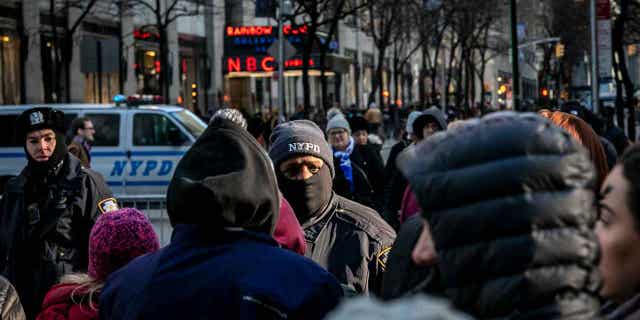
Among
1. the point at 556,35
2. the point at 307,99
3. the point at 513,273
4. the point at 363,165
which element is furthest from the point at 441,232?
the point at 556,35

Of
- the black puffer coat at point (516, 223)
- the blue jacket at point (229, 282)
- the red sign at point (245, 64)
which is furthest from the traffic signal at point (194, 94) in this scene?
the black puffer coat at point (516, 223)

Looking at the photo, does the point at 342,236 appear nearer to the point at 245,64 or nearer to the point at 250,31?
the point at 245,64

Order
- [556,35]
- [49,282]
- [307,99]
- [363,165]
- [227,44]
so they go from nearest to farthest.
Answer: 1. [49,282]
2. [363,165]
3. [307,99]
4. [227,44]
5. [556,35]

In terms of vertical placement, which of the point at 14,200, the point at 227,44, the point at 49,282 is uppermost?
the point at 227,44

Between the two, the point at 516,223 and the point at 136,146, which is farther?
the point at 136,146

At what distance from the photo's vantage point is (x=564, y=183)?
186cm

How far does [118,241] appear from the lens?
160 inches

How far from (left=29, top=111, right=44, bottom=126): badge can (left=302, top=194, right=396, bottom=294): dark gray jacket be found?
2.64 m

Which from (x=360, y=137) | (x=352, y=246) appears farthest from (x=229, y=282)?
(x=360, y=137)

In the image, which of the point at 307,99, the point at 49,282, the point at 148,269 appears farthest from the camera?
the point at 307,99

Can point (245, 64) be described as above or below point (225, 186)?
above

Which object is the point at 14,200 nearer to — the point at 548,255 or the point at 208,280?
the point at 208,280

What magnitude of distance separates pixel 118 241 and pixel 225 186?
112 centimetres

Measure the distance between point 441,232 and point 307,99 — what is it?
27.1 metres
